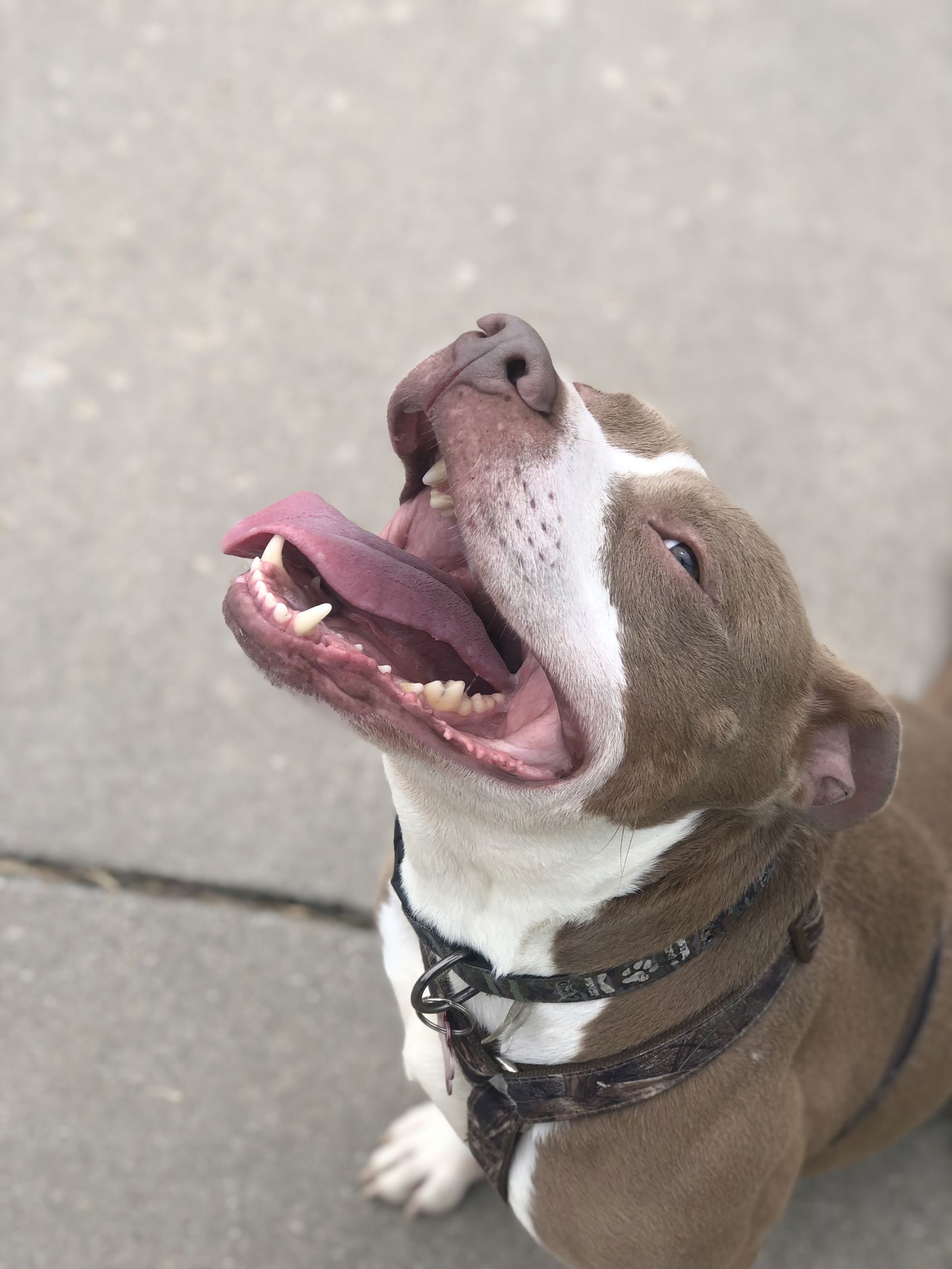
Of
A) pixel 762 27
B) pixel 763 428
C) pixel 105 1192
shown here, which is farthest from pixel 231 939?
pixel 762 27

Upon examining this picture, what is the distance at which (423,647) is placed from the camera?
1967 millimetres

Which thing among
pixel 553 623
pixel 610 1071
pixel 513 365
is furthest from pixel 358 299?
pixel 610 1071

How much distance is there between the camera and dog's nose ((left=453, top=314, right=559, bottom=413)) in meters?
1.84

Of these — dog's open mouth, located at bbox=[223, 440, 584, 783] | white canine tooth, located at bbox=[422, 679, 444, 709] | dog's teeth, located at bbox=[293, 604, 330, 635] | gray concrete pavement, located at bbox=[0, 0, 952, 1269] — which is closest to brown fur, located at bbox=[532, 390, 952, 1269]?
dog's open mouth, located at bbox=[223, 440, 584, 783]

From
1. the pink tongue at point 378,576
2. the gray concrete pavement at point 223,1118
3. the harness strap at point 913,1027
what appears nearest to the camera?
the pink tongue at point 378,576

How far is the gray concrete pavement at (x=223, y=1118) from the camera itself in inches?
110

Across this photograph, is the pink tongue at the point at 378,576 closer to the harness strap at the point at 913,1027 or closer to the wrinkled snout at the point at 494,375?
the wrinkled snout at the point at 494,375

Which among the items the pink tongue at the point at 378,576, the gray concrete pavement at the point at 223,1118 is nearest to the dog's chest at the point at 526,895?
the pink tongue at the point at 378,576

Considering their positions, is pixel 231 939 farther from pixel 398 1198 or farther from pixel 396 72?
pixel 396 72

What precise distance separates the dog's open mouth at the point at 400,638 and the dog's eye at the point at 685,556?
30cm

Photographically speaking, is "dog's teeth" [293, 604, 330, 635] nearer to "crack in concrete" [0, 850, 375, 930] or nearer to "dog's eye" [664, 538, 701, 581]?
"dog's eye" [664, 538, 701, 581]

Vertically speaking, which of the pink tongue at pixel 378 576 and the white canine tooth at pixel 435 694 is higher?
the pink tongue at pixel 378 576

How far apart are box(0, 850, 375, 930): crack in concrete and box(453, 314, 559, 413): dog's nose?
5.92 ft

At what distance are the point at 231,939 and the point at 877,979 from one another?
1641 mm
